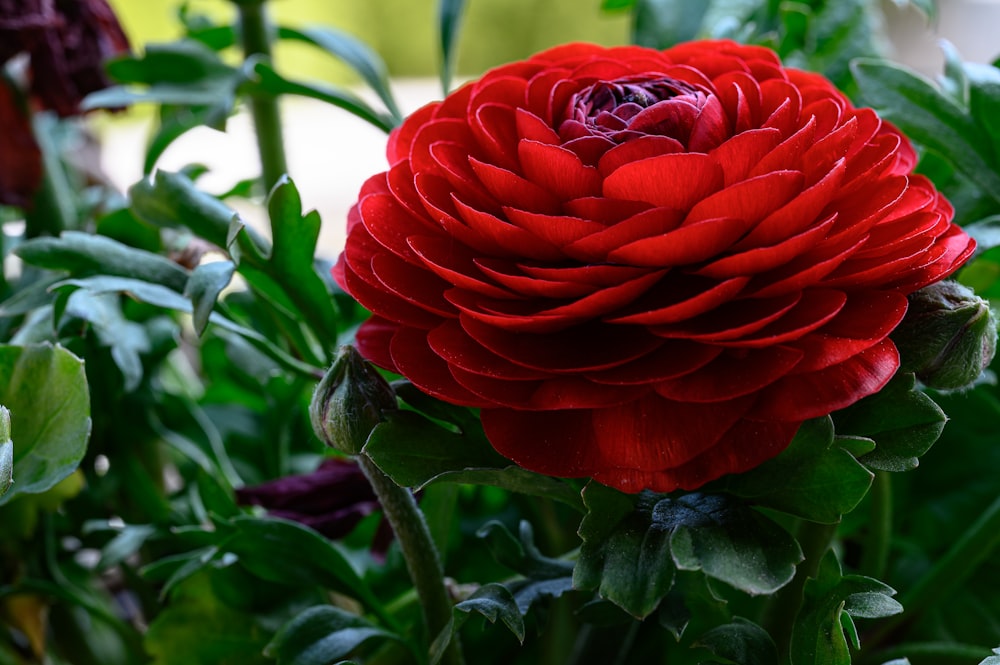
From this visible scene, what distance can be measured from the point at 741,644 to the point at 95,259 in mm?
213

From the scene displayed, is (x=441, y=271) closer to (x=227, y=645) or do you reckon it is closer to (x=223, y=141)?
(x=227, y=645)

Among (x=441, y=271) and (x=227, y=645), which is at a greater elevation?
(x=441, y=271)

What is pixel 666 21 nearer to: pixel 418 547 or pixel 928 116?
pixel 928 116

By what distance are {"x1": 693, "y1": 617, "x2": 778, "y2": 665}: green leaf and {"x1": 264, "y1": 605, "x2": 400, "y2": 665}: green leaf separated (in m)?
0.10

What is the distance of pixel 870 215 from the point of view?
0.20 m

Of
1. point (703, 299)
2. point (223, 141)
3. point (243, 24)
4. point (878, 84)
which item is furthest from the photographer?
point (223, 141)

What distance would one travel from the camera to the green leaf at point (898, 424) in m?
0.20

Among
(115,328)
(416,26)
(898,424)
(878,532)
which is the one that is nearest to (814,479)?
(898,424)

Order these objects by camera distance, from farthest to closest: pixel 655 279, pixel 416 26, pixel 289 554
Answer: pixel 416 26, pixel 289 554, pixel 655 279

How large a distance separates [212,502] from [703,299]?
0.21 m

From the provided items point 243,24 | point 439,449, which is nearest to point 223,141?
point 243,24

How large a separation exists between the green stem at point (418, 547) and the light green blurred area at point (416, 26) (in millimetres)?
1601

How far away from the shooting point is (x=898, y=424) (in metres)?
0.21

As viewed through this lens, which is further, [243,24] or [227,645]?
[243,24]
